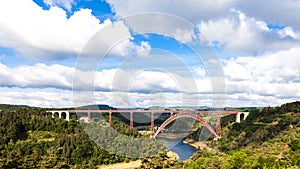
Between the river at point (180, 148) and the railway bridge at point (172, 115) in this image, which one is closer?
the railway bridge at point (172, 115)

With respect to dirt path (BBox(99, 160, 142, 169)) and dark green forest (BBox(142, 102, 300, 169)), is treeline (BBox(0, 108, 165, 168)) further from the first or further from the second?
dark green forest (BBox(142, 102, 300, 169))

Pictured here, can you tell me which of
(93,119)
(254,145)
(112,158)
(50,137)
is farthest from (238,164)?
(50,137)

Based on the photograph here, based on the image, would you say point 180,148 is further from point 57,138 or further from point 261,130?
point 57,138

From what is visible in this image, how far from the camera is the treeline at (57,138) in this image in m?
34.8

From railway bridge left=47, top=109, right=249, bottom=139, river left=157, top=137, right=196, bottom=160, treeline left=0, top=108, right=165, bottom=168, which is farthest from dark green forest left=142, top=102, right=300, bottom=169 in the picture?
treeline left=0, top=108, right=165, bottom=168

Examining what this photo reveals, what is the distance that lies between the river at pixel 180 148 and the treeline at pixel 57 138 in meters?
4.43

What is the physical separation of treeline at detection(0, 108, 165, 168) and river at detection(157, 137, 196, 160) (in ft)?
14.6

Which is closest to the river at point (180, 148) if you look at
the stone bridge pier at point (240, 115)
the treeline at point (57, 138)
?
the treeline at point (57, 138)

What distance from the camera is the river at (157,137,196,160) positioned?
42.4 meters

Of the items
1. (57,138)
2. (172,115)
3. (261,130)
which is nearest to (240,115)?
(261,130)

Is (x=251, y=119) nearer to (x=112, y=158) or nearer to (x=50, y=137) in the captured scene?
(x=112, y=158)

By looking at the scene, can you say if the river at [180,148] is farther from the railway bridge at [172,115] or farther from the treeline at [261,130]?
the treeline at [261,130]

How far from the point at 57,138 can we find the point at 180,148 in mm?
20783

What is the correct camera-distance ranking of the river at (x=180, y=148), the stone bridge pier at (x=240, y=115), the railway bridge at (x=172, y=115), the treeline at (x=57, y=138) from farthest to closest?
the stone bridge pier at (x=240, y=115), the river at (x=180, y=148), the railway bridge at (x=172, y=115), the treeline at (x=57, y=138)
